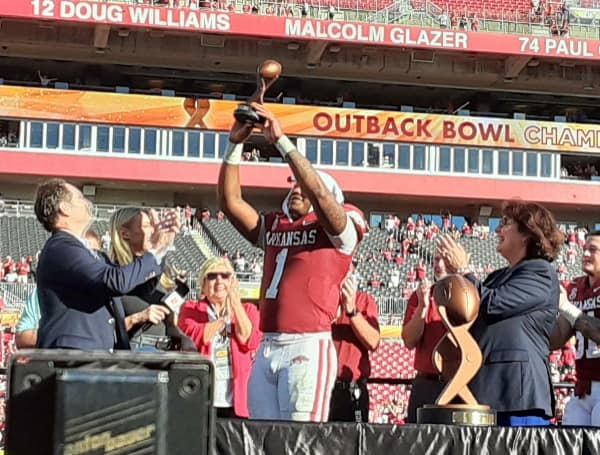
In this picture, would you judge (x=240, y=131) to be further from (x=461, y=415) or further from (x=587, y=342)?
(x=587, y=342)

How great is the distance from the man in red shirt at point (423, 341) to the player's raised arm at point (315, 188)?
1.19 meters

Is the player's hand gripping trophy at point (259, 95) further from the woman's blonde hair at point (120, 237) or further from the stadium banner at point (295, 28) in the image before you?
the stadium banner at point (295, 28)

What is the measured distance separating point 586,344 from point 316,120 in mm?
29289

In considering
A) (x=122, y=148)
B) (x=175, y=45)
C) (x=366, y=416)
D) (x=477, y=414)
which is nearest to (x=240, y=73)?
(x=175, y=45)

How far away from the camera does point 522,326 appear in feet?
12.8

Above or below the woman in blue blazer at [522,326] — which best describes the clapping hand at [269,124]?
above

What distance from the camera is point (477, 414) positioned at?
3.38 m

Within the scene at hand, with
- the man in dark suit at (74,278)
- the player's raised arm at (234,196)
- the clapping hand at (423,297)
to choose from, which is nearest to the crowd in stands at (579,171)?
the clapping hand at (423,297)

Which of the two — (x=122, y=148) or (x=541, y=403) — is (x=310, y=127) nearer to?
(x=122, y=148)

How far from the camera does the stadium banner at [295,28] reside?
102ft

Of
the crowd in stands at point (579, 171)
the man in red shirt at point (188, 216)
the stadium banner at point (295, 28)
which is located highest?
the stadium banner at point (295, 28)

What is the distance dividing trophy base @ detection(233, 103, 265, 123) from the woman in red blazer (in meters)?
1.45

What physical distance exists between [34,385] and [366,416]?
12.4ft

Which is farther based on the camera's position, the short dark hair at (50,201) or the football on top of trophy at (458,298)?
the short dark hair at (50,201)
